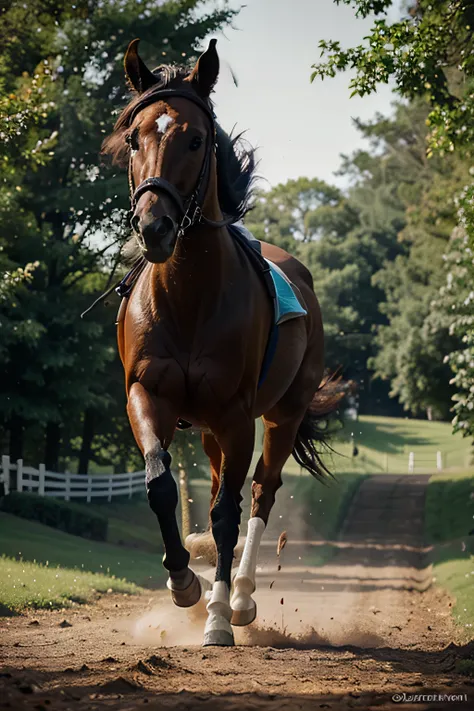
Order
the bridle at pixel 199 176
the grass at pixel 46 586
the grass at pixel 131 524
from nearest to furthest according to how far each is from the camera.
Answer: the bridle at pixel 199 176, the grass at pixel 46 586, the grass at pixel 131 524

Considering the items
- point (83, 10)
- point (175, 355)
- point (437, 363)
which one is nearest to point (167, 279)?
point (175, 355)

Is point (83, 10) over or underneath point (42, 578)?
over

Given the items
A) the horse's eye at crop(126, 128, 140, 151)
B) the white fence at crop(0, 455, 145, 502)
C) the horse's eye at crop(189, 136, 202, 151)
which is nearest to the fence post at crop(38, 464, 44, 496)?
the white fence at crop(0, 455, 145, 502)

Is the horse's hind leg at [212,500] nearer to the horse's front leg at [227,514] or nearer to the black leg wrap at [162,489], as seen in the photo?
the horse's front leg at [227,514]

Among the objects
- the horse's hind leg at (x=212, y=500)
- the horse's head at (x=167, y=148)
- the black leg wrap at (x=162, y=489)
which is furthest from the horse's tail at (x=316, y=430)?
the horse's head at (x=167, y=148)

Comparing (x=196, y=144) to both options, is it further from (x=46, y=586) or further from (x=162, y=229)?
(x=46, y=586)

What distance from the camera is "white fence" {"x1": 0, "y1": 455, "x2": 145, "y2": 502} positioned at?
21.8 m

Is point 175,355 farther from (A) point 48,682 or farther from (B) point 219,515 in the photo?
(A) point 48,682

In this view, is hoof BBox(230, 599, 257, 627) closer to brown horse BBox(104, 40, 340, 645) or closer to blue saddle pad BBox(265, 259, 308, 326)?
brown horse BBox(104, 40, 340, 645)

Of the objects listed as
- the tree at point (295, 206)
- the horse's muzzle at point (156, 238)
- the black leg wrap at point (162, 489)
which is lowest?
the black leg wrap at point (162, 489)

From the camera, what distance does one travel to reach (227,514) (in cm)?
704

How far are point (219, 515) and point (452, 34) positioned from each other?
842 cm

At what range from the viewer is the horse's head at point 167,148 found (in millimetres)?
5938

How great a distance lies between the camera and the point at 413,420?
62125 mm
